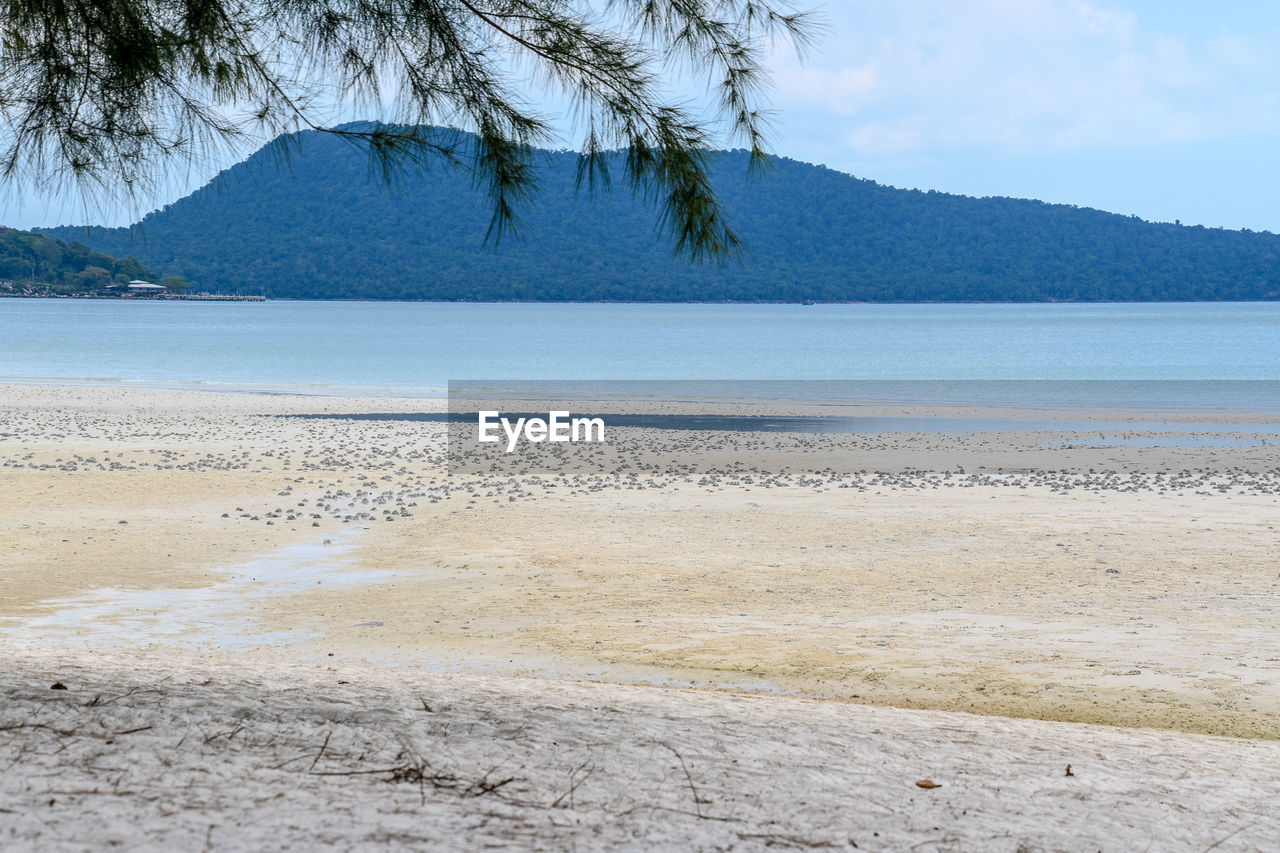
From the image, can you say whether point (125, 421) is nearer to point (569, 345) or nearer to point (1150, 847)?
point (1150, 847)

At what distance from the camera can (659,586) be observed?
9.79m

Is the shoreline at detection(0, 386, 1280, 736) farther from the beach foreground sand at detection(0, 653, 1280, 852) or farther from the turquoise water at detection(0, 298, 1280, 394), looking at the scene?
the turquoise water at detection(0, 298, 1280, 394)

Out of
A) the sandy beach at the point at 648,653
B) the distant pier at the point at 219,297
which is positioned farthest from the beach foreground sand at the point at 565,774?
the distant pier at the point at 219,297

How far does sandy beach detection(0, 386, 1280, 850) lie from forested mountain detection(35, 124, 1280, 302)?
12.5m

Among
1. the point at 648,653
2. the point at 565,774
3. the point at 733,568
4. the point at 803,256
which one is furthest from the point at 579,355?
the point at 565,774

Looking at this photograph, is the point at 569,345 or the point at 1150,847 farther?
the point at 569,345

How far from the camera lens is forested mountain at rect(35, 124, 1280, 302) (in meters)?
66.0

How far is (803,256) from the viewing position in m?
120

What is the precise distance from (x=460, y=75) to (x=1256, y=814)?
188 inches

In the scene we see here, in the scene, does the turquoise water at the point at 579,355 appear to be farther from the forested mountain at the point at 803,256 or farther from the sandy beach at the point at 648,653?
the sandy beach at the point at 648,653

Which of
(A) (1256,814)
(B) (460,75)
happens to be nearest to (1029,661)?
(A) (1256,814)

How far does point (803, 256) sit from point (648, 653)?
11468cm

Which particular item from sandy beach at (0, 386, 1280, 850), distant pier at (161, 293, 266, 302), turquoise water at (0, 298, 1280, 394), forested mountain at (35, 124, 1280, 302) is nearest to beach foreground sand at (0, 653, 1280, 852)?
sandy beach at (0, 386, 1280, 850)

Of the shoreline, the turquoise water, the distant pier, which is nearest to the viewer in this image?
the shoreline
